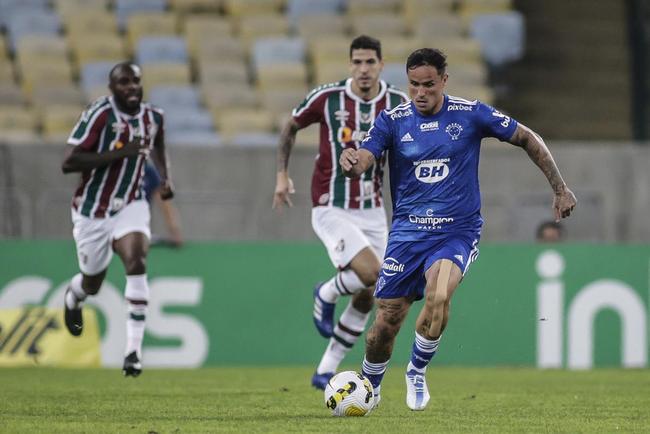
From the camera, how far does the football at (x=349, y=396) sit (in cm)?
810

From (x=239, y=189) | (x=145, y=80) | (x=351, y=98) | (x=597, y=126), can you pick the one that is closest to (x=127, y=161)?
(x=351, y=98)

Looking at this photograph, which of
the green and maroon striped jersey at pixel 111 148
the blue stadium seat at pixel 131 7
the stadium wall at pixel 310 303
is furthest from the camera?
the blue stadium seat at pixel 131 7

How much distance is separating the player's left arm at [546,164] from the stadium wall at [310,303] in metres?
5.67

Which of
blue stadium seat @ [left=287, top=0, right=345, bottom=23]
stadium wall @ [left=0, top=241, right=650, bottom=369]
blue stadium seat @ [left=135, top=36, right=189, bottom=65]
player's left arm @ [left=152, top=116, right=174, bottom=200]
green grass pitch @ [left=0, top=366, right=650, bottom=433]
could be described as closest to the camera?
green grass pitch @ [left=0, top=366, right=650, bottom=433]

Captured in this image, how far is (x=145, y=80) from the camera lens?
57.6ft

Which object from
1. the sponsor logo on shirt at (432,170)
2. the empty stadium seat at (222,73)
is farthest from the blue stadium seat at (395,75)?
the sponsor logo on shirt at (432,170)

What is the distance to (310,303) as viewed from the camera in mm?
13898

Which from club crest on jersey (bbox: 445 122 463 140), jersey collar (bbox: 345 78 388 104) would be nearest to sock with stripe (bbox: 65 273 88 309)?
jersey collar (bbox: 345 78 388 104)

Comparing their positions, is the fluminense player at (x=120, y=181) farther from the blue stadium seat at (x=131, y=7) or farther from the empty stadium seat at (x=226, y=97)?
the blue stadium seat at (x=131, y=7)

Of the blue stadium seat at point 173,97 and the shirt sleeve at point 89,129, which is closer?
the shirt sleeve at point 89,129

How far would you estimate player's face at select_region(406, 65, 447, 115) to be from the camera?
8070mm

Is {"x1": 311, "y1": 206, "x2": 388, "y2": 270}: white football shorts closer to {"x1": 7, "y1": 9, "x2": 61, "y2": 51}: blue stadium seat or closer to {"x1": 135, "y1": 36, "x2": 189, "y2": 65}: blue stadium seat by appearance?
{"x1": 135, "y1": 36, "x2": 189, "y2": 65}: blue stadium seat

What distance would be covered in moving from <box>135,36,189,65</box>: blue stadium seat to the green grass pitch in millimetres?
6009

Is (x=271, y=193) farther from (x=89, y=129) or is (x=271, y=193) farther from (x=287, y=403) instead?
(x=287, y=403)
